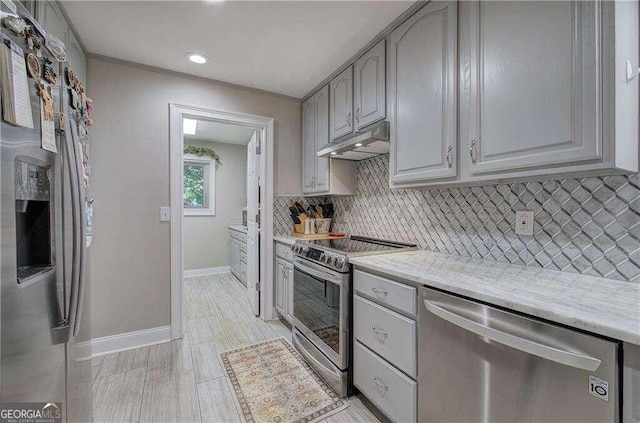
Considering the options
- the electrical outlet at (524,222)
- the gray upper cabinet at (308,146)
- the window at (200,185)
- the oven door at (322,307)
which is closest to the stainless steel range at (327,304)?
the oven door at (322,307)

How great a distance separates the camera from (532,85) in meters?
1.10

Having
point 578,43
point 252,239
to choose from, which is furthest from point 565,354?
point 252,239

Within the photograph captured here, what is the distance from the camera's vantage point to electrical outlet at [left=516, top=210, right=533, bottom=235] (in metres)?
1.39

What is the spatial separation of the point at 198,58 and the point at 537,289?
2.65 meters

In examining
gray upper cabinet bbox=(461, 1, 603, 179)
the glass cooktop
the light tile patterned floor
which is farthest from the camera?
the glass cooktop

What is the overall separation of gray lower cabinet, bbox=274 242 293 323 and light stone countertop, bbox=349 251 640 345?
110 centimetres

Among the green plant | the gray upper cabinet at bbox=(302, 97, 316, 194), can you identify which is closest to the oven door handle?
the gray upper cabinet at bbox=(302, 97, 316, 194)

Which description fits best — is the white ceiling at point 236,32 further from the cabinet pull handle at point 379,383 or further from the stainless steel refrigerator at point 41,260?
the cabinet pull handle at point 379,383

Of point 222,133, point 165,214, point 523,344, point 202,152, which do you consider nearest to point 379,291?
point 523,344

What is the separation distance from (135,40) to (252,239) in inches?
79.4

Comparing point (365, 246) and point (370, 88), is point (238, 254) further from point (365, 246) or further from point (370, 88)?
point (370, 88)

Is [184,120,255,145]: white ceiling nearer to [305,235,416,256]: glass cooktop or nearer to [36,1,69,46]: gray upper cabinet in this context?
[36,1,69,46]: gray upper cabinet

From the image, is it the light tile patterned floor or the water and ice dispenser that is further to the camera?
the light tile patterned floor

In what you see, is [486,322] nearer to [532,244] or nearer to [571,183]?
[532,244]
